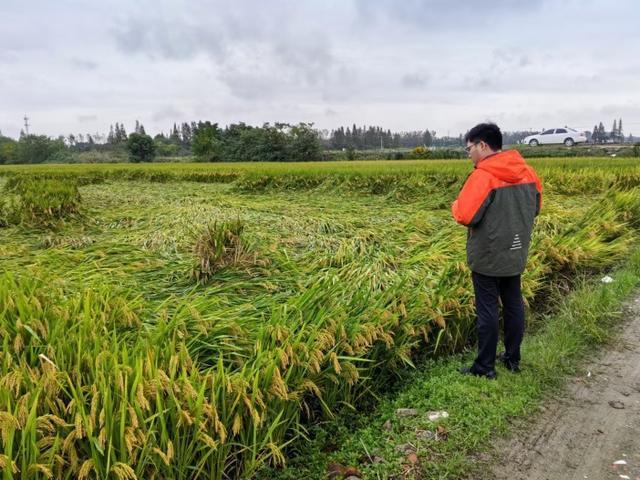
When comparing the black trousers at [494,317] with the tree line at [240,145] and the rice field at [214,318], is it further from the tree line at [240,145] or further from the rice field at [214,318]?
the tree line at [240,145]

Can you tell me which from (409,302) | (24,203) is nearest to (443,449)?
(409,302)

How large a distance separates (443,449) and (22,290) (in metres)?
2.23

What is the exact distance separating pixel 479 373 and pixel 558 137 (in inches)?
1135

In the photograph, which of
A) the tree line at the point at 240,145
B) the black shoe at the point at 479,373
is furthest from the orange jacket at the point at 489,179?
the tree line at the point at 240,145

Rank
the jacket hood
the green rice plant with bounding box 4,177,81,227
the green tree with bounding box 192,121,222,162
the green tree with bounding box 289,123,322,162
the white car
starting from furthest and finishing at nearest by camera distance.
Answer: the green tree with bounding box 192,121,222,162, the green tree with bounding box 289,123,322,162, the white car, the green rice plant with bounding box 4,177,81,227, the jacket hood

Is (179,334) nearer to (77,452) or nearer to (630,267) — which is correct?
(77,452)

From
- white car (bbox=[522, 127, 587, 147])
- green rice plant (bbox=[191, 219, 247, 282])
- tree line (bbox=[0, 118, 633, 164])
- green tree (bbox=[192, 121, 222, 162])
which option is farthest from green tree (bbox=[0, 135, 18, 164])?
green rice plant (bbox=[191, 219, 247, 282])

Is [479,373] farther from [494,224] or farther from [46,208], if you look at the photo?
[46,208]

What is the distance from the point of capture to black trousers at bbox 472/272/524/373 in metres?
2.61

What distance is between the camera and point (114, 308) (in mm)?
2393

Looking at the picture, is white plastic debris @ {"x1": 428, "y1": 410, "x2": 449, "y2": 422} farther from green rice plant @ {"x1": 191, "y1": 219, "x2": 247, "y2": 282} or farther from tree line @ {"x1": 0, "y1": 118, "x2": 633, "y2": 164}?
tree line @ {"x1": 0, "y1": 118, "x2": 633, "y2": 164}

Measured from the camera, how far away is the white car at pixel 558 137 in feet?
86.0

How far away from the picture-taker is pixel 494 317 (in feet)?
8.59

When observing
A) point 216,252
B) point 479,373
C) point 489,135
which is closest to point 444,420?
point 479,373
